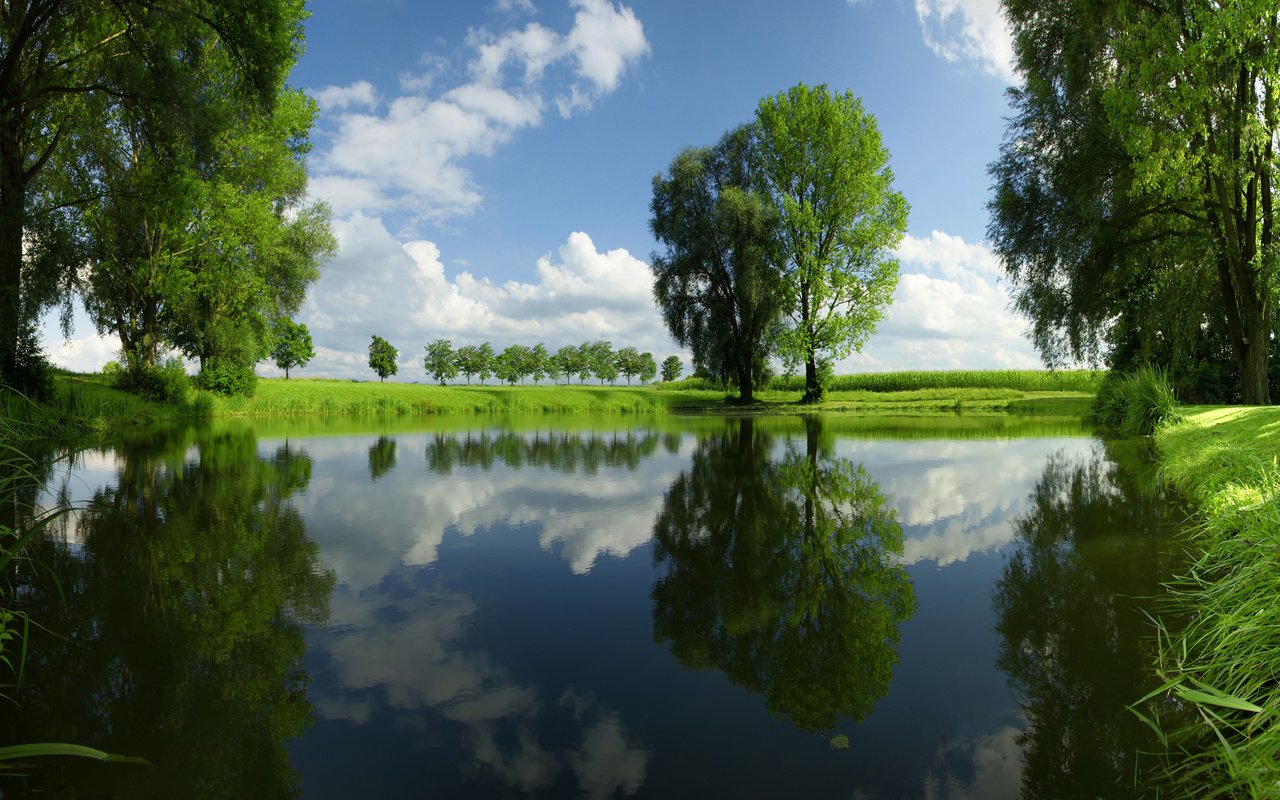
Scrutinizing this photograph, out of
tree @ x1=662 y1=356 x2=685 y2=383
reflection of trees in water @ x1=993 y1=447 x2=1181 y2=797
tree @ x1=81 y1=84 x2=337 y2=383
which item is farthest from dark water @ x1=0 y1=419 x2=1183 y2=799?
tree @ x1=662 y1=356 x2=685 y2=383

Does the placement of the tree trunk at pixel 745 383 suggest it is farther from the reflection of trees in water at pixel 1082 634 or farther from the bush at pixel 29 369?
the bush at pixel 29 369

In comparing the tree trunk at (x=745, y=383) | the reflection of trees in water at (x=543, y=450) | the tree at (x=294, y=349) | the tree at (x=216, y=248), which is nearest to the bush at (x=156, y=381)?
the tree at (x=216, y=248)

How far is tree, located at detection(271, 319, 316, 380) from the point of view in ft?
205

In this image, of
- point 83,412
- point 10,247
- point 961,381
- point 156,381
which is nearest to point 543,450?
point 83,412

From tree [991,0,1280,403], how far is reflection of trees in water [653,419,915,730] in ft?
45.8

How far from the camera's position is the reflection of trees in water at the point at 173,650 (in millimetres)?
2244

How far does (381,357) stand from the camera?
7675 cm

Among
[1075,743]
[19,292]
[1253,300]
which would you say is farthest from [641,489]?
[1253,300]

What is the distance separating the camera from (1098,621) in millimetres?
3516

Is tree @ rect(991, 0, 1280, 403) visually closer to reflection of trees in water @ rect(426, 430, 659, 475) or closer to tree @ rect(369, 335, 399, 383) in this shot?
reflection of trees in water @ rect(426, 430, 659, 475)

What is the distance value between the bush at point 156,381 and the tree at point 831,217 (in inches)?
1051

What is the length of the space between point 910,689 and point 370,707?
2.53 metres

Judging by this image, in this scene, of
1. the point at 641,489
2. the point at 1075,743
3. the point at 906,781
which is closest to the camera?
the point at 906,781

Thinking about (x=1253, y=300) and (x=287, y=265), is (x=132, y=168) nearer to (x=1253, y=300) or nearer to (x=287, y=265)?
(x=287, y=265)
